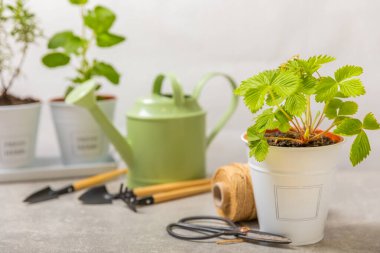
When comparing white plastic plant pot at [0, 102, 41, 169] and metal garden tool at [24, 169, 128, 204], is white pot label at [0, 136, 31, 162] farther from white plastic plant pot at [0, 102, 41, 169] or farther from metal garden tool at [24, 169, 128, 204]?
metal garden tool at [24, 169, 128, 204]

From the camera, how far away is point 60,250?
38.2 inches

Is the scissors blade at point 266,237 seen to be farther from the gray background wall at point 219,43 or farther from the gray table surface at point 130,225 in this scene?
the gray background wall at point 219,43

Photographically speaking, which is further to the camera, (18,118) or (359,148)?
(18,118)

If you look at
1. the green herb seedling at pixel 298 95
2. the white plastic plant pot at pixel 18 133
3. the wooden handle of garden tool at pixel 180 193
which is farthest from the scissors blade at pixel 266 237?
the white plastic plant pot at pixel 18 133

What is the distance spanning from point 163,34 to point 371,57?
1.92 feet

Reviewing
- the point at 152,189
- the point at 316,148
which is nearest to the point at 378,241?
the point at 316,148

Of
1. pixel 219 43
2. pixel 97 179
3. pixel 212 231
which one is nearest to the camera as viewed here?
pixel 212 231

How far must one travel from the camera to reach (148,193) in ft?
4.14

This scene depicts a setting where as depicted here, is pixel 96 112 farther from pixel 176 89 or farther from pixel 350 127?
pixel 350 127

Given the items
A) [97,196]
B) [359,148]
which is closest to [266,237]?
[359,148]

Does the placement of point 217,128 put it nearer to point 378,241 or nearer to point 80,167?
point 80,167

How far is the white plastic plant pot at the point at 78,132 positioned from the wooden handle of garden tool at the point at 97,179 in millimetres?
80

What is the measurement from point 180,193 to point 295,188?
37cm

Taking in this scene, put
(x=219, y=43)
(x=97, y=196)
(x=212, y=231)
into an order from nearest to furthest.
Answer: (x=212, y=231)
(x=97, y=196)
(x=219, y=43)
